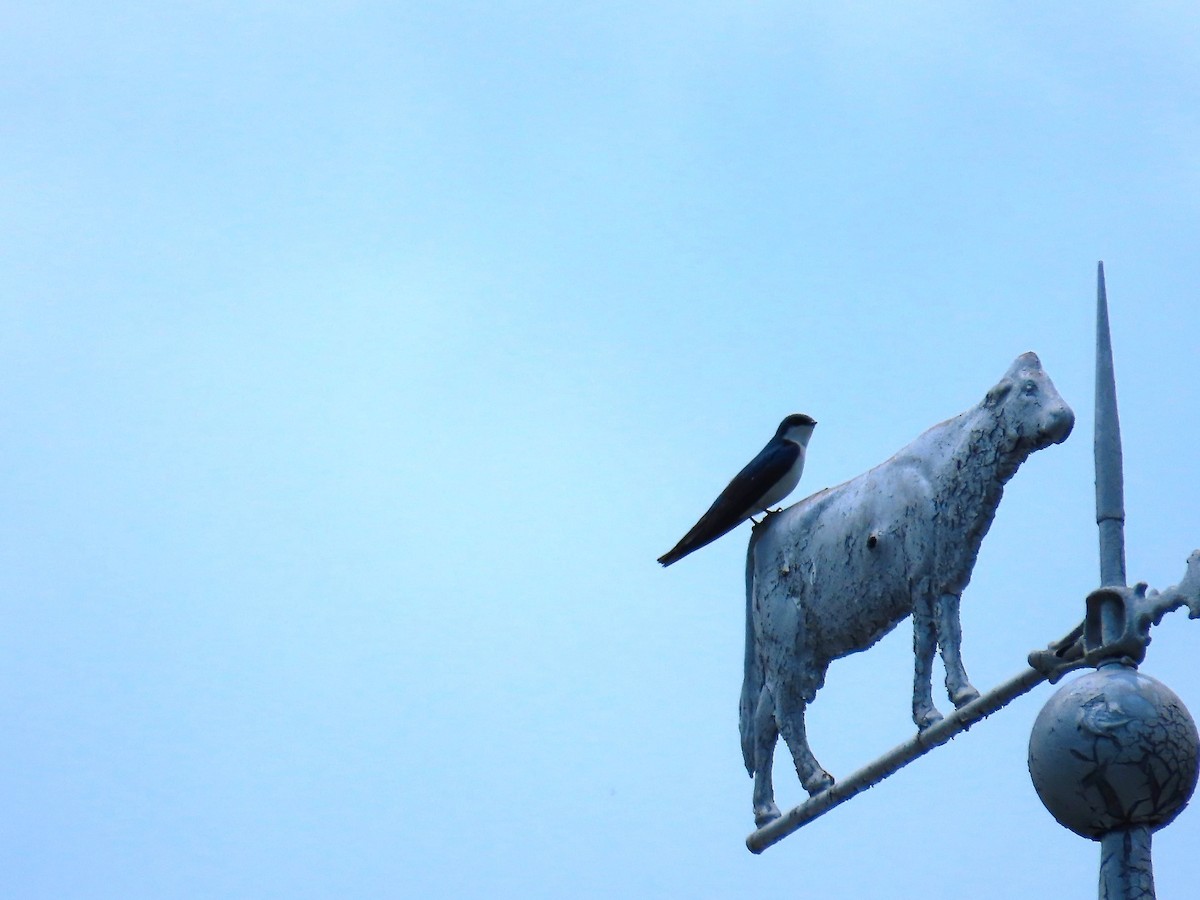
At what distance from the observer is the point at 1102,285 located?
10250 millimetres

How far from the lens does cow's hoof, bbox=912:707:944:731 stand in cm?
1000

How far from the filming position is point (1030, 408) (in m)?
10.2

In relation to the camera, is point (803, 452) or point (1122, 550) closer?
point (1122, 550)

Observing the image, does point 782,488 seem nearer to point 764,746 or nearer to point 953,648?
point 764,746

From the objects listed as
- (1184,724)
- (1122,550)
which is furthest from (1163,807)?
(1122,550)

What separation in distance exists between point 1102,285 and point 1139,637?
1708 millimetres

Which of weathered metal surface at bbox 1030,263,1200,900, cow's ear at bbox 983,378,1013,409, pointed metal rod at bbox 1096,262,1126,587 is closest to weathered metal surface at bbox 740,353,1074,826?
cow's ear at bbox 983,378,1013,409

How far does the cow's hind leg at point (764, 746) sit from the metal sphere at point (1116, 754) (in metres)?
2.12


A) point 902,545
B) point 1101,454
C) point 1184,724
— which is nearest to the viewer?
point 1184,724

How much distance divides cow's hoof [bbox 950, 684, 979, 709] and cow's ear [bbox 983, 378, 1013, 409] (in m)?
1.26

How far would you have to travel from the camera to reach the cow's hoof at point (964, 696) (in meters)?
9.91

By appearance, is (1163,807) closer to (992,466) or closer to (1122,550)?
(1122,550)

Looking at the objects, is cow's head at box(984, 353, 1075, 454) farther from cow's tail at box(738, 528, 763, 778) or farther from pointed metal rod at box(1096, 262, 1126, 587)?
cow's tail at box(738, 528, 763, 778)

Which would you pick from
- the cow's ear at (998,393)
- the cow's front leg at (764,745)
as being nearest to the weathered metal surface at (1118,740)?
the cow's ear at (998,393)
